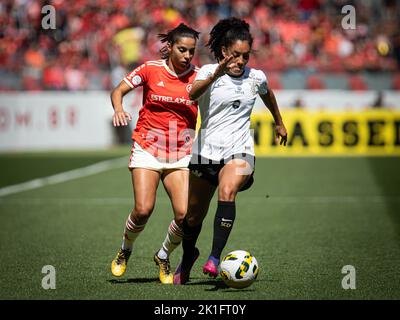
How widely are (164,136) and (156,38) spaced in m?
18.3

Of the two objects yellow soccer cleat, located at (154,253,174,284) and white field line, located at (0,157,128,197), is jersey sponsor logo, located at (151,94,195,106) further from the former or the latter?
white field line, located at (0,157,128,197)

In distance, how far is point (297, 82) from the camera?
25.4 metres

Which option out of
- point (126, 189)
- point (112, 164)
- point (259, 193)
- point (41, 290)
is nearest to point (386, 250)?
point (41, 290)

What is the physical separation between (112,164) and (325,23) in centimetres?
875

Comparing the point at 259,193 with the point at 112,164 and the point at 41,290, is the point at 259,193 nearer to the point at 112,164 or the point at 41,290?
the point at 112,164

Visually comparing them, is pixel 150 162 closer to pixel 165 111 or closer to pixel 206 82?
pixel 165 111

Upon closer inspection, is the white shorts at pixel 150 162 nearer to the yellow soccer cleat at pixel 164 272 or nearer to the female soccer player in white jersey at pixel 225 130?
the female soccer player in white jersey at pixel 225 130

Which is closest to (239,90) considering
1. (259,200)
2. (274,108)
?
(274,108)

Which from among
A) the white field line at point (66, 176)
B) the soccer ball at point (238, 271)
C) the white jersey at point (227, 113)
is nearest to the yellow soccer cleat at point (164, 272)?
the soccer ball at point (238, 271)

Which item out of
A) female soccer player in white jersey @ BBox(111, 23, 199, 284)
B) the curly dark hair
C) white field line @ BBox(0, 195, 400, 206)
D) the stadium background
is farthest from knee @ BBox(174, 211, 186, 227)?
white field line @ BBox(0, 195, 400, 206)

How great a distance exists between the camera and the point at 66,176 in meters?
18.6

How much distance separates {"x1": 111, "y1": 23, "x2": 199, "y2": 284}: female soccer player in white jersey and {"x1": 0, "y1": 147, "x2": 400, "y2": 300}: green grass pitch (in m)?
0.52

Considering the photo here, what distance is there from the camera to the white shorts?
7953 millimetres

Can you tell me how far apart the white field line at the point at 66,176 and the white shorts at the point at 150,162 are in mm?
7907
